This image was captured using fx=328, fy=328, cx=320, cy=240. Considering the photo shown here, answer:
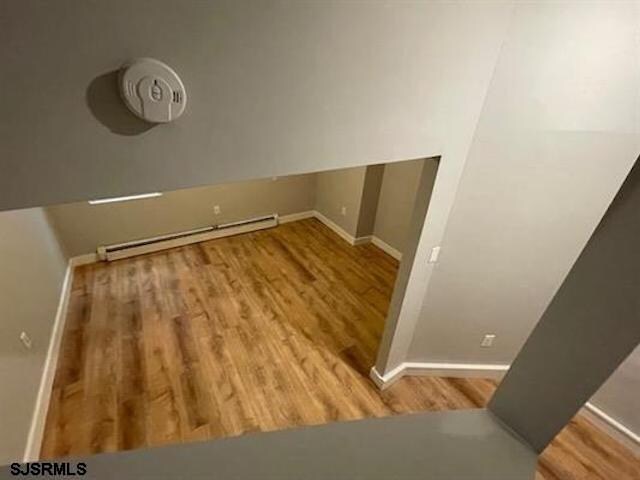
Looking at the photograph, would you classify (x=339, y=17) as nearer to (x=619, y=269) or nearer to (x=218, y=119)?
(x=218, y=119)

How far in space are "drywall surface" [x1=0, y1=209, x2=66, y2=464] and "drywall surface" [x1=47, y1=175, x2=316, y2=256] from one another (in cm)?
57

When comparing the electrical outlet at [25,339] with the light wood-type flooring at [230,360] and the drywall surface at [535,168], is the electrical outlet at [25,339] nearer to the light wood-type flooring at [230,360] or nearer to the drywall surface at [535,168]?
the light wood-type flooring at [230,360]

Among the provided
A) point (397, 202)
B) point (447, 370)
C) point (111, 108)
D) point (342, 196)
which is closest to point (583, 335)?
point (111, 108)

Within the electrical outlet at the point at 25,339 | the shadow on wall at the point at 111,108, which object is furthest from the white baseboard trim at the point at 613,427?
the electrical outlet at the point at 25,339

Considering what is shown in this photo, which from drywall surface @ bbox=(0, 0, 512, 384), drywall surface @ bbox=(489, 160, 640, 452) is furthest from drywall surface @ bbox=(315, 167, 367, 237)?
drywall surface @ bbox=(489, 160, 640, 452)

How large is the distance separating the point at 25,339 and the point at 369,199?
11.9ft

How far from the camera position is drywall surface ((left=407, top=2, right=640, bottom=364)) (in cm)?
149

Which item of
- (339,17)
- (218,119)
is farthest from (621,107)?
(218,119)

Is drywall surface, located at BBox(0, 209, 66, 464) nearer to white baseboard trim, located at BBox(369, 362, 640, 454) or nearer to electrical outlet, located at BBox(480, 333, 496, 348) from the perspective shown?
white baseboard trim, located at BBox(369, 362, 640, 454)

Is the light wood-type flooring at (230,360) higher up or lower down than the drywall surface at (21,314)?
lower down

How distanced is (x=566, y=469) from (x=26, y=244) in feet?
14.0

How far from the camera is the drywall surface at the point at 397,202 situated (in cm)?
392

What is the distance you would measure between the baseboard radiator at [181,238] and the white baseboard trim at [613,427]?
3995 millimetres

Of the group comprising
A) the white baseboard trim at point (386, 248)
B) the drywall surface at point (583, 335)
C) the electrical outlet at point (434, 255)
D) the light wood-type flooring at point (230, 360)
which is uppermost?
the drywall surface at point (583, 335)
